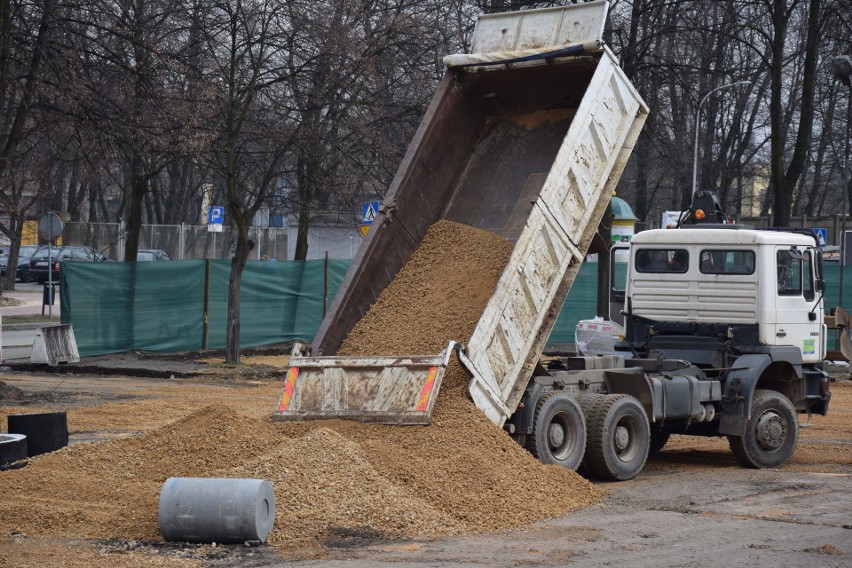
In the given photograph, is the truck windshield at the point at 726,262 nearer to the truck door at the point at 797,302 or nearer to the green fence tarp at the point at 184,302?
the truck door at the point at 797,302

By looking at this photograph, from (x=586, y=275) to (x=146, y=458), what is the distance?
20.8m

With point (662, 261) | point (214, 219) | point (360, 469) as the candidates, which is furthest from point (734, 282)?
point (214, 219)

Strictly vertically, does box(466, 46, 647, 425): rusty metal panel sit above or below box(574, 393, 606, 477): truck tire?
above

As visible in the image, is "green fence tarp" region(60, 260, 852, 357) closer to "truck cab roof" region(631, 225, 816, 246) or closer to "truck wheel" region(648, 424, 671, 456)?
"truck wheel" region(648, 424, 671, 456)

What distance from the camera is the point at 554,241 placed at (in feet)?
35.0

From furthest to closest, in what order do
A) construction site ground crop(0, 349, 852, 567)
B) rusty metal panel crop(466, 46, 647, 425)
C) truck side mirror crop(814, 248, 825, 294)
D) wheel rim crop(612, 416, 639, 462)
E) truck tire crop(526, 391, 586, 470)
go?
truck side mirror crop(814, 248, 825, 294) → wheel rim crop(612, 416, 639, 462) → truck tire crop(526, 391, 586, 470) → rusty metal panel crop(466, 46, 647, 425) → construction site ground crop(0, 349, 852, 567)

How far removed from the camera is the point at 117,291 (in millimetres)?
22719

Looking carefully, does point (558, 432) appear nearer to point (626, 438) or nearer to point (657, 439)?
point (626, 438)

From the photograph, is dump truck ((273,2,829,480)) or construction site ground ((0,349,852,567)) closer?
construction site ground ((0,349,852,567))

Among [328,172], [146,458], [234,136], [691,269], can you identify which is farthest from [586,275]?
[146,458]

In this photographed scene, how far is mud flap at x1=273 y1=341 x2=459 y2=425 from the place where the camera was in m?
9.66

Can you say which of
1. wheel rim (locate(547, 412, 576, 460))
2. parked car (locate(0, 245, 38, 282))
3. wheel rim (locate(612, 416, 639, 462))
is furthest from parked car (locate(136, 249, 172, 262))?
wheel rim (locate(547, 412, 576, 460))

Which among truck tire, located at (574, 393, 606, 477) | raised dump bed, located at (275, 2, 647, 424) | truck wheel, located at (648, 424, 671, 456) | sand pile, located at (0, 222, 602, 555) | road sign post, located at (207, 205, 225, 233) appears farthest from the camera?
road sign post, located at (207, 205, 225, 233)

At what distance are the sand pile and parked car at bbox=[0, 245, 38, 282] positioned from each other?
46.4 m
